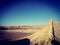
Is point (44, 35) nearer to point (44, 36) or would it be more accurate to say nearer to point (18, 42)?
point (44, 36)

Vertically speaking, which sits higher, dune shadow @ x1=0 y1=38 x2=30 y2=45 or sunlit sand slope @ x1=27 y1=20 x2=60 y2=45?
sunlit sand slope @ x1=27 y1=20 x2=60 y2=45

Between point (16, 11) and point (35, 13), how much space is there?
0.97 feet

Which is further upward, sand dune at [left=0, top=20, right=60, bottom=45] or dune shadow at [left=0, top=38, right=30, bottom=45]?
sand dune at [left=0, top=20, right=60, bottom=45]

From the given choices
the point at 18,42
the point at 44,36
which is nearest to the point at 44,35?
the point at 44,36

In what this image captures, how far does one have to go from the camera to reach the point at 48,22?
102 inches

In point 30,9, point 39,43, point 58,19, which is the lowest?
point 39,43

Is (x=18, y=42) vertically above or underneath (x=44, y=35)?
underneath

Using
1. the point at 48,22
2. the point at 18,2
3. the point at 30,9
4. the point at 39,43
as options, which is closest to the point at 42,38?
the point at 39,43

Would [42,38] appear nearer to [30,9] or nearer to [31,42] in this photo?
[31,42]

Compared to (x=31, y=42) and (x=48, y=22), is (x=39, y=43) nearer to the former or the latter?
(x=31, y=42)

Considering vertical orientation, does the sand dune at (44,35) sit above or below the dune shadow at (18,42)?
above

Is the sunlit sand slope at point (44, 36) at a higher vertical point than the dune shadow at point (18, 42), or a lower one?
higher

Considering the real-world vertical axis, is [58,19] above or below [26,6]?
below

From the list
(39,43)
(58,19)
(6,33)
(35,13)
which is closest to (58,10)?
(58,19)
